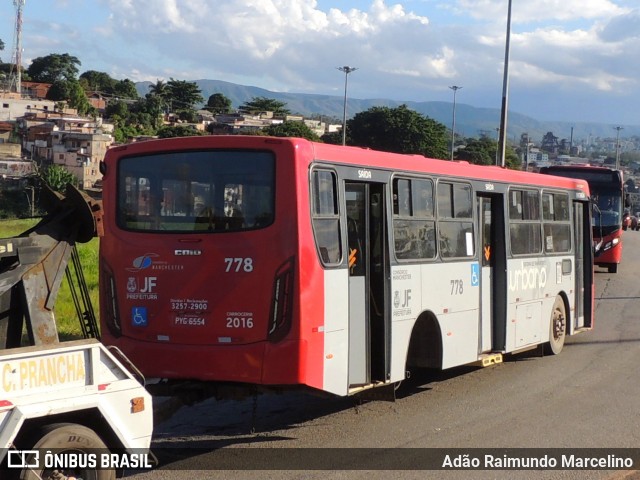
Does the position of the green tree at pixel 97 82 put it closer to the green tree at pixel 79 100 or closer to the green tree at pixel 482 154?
the green tree at pixel 79 100

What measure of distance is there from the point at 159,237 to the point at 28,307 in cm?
216

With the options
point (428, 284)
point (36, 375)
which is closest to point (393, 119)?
point (428, 284)

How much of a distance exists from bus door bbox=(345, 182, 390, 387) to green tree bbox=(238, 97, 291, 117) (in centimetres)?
12781

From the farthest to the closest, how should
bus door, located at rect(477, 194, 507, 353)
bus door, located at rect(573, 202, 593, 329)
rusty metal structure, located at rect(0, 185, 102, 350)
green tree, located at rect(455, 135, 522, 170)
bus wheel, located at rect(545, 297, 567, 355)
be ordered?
green tree, located at rect(455, 135, 522, 170) → bus door, located at rect(573, 202, 593, 329) → bus wheel, located at rect(545, 297, 567, 355) → bus door, located at rect(477, 194, 507, 353) → rusty metal structure, located at rect(0, 185, 102, 350)

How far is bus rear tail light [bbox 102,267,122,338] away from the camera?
26.9ft

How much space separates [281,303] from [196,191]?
1.33 meters

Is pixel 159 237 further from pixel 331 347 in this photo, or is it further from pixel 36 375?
pixel 36 375

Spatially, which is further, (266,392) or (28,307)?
(266,392)

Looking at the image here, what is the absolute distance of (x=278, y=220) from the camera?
7.57 meters

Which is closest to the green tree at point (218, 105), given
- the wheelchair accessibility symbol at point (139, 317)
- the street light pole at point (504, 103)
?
the street light pole at point (504, 103)

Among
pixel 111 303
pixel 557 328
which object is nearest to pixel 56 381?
pixel 111 303

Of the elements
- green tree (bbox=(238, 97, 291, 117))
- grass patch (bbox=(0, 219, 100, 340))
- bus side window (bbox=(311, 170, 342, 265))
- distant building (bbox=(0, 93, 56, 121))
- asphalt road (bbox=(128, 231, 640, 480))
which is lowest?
asphalt road (bbox=(128, 231, 640, 480))

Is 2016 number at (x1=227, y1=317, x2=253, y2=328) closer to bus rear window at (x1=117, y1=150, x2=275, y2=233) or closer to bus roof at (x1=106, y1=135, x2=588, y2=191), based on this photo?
bus rear window at (x1=117, y1=150, x2=275, y2=233)

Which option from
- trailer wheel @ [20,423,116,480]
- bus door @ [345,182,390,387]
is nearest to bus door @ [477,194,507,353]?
bus door @ [345,182,390,387]
